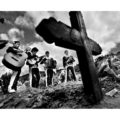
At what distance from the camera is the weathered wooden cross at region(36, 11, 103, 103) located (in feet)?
6.15

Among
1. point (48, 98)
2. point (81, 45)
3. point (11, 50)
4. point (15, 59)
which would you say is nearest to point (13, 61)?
point (15, 59)

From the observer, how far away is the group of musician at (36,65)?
2.76 m

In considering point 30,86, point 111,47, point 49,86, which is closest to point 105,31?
Answer: point 111,47

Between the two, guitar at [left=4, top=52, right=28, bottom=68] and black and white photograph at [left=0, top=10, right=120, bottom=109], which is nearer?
black and white photograph at [left=0, top=10, right=120, bottom=109]

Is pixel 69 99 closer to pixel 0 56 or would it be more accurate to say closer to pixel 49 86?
pixel 49 86

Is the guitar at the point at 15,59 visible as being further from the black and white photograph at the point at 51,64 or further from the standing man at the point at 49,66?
the standing man at the point at 49,66

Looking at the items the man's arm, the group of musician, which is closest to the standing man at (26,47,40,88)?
the group of musician

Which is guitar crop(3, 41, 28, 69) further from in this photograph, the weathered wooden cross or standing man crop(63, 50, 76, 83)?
the weathered wooden cross

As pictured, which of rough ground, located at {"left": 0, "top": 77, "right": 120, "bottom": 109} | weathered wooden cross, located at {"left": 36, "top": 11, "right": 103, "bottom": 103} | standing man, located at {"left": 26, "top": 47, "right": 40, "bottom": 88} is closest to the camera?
weathered wooden cross, located at {"left": 36, "top": 11, "right": 103, "bottom": 103}

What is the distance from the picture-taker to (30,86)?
2.79m

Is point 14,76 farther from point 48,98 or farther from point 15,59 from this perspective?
point 48,98

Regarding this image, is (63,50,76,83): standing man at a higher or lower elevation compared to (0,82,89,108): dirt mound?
higher

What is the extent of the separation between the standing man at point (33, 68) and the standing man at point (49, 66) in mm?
133

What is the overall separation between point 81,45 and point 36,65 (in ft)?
3.26
